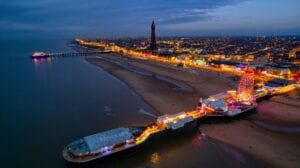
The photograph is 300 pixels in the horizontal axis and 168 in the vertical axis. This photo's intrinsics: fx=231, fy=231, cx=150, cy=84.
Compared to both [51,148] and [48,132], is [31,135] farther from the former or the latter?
[51,148]

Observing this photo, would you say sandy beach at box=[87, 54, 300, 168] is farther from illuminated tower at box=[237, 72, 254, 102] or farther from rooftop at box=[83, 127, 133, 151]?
rooftop at box=[83, 127, 133, 151]

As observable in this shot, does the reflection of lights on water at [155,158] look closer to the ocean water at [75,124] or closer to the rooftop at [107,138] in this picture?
the ocean water at [75,124]

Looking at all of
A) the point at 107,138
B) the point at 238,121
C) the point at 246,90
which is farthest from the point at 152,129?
the point at 246,90

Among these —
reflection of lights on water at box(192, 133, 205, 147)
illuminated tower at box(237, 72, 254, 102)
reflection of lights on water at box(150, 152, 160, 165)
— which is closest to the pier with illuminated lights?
illuminated tower at box(237, 72, 254, 102)

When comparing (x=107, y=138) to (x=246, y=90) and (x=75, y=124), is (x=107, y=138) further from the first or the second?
(x=246, y=90)

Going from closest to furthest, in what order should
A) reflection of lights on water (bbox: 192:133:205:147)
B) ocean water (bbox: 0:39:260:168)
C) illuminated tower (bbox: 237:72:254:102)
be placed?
ocean water (bbox: 0:39:260:168)
reflection of lights on water (bbox: 192:133:205:147)
illuminated tower (bbox: 237:72:254:102)

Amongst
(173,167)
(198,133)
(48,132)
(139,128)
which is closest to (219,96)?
(198,133)

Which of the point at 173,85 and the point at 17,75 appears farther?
the point at 17,75
